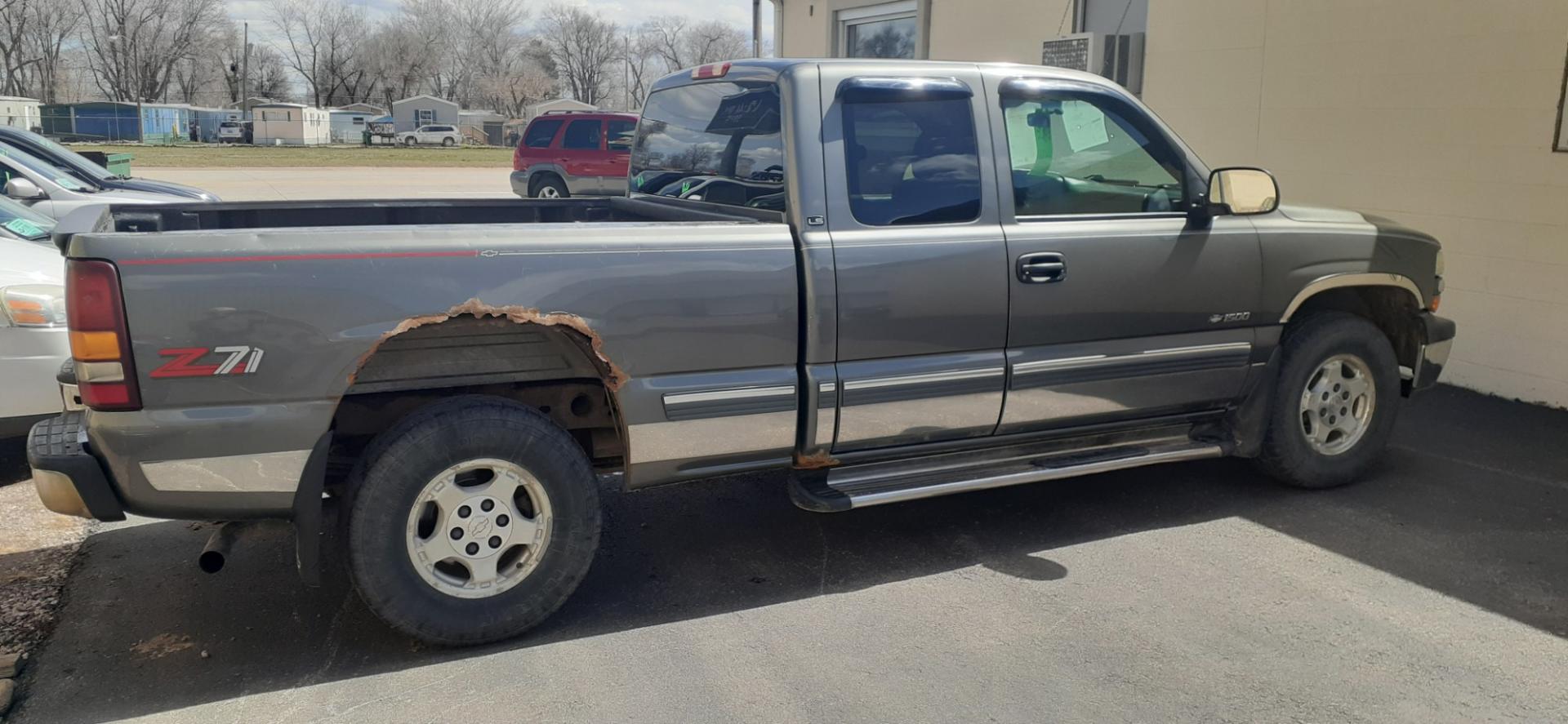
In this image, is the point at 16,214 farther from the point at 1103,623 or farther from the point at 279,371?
the point at 1103,623

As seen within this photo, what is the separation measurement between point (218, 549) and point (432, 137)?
2727 inches

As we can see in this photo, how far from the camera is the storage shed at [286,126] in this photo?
2827 inches

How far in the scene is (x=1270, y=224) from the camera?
17.0 feet

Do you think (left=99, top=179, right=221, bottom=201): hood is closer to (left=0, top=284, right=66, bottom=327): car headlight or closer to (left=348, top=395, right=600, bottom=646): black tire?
(left=0, top=284, right=66, bottom=327): car headlight

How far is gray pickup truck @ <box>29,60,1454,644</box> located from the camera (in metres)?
3.53

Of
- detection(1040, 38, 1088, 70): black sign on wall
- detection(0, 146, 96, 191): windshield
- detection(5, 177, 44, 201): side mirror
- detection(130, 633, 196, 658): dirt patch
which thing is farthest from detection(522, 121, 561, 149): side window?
detection(130, 633, 196, 658): dirt patch

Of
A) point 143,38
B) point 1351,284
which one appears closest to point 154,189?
point 1351,284

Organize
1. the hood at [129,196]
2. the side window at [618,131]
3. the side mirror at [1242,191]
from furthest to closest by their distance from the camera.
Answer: the side window at [618,131] < the hood at [129,196] < the side mirror at [1242,191]

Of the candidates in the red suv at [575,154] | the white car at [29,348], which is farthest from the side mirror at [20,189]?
the red suv at [575,154]

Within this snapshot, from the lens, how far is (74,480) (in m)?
3.49

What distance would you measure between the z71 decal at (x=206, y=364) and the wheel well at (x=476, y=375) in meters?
0.30

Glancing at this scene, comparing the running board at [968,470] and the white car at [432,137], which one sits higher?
the white car at [432,137]

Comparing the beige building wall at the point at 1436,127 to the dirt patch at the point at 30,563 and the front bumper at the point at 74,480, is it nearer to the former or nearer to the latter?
the front bumper at the point at 74,480

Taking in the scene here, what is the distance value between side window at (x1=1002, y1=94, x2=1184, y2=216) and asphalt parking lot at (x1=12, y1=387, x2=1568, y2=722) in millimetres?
1414
